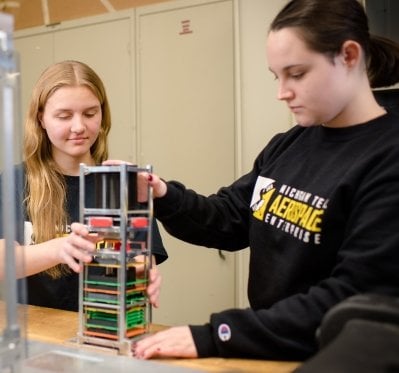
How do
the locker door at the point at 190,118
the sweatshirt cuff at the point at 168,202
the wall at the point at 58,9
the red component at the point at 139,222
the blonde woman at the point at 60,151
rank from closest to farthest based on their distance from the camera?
the red component at the point at 139,222
the sweatshirt cuff at the point at 168,202
the blonde woman at the point at 60,151
the locker door at the point at 190,118
the wall at the point at 58,9

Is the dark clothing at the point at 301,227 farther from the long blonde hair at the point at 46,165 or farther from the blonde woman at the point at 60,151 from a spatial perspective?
the long blonde hair at the point at 46,165

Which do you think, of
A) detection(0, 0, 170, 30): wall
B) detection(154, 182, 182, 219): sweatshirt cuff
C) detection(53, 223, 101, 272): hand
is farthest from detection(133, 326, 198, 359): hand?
detection(0, 0, 170, 30): wall

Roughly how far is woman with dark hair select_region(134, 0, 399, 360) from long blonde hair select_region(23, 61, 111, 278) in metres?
0.41

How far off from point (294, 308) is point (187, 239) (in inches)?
17.6

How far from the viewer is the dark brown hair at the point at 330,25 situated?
94cm

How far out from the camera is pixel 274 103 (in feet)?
8.42

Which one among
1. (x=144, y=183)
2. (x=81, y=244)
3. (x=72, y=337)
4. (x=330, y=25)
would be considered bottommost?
(x=72, y=337)

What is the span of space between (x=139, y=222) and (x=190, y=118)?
192 cm

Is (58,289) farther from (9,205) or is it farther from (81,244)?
(9,205)

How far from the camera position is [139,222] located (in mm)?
917

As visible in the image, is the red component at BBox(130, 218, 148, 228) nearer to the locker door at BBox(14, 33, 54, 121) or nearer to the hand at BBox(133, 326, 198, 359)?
the hand at BBox(133, 326, 198, 359)

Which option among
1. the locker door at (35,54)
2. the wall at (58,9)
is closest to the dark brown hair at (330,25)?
the wall at (58,9)

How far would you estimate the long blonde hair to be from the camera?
4.59 feet

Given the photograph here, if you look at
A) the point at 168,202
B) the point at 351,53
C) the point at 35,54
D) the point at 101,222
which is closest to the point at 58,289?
the point at 168,202
